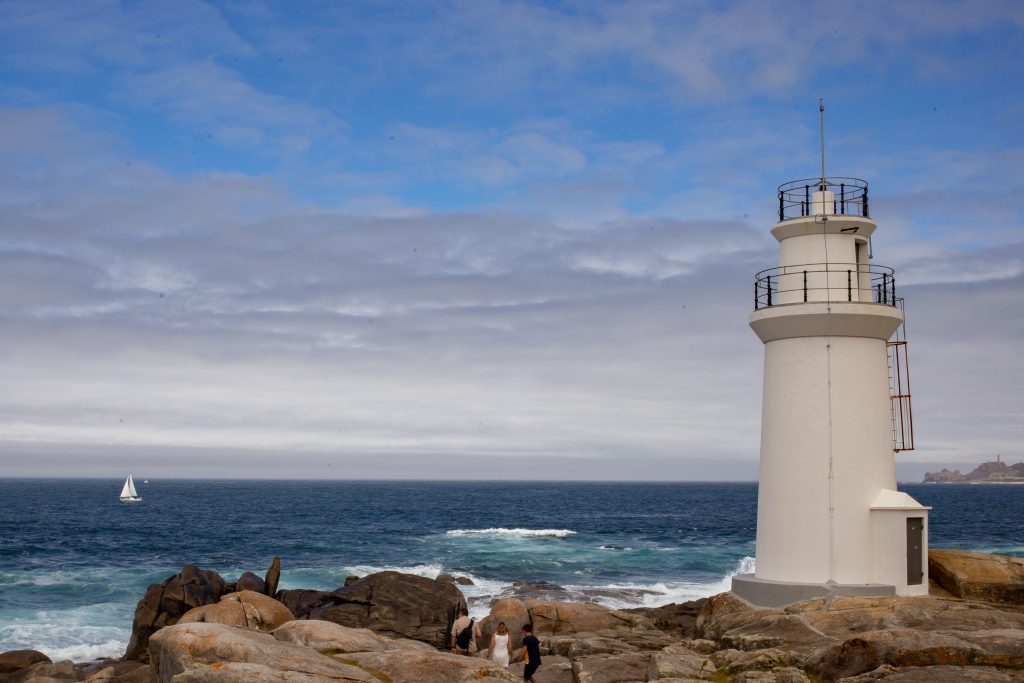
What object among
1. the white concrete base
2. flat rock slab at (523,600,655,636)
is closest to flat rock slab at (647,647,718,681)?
the white concrete base

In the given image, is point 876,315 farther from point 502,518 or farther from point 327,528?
point 502,518

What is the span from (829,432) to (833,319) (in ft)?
7.54

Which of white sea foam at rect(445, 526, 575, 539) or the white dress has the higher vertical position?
the white dress

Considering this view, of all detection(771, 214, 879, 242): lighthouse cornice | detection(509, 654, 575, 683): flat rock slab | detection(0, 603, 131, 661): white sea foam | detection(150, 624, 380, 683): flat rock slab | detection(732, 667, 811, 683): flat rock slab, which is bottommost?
detection(0, 603, 131, 661): white sea foam

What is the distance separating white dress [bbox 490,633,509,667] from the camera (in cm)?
1652

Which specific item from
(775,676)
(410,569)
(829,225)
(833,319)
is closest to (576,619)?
(833,319)

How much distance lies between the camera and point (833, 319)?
63.9 feet

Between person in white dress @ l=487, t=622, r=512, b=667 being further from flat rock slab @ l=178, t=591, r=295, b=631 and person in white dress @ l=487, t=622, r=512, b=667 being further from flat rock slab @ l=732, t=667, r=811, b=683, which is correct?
flat rock slab @ l=178, t=591, r=295, b=631

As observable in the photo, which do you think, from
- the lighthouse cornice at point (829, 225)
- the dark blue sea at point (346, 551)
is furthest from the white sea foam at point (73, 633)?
the lighthouse cornice at point (829, 225)

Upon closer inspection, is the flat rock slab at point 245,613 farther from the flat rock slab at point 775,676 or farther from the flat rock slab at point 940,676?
the flat rock slab at point 940,676

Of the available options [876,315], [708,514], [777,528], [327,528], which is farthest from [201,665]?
[708,514]

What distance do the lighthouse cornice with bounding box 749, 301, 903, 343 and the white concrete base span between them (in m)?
5.03

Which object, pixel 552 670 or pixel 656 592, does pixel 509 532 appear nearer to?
pixel 656 592

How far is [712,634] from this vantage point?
18.6m
